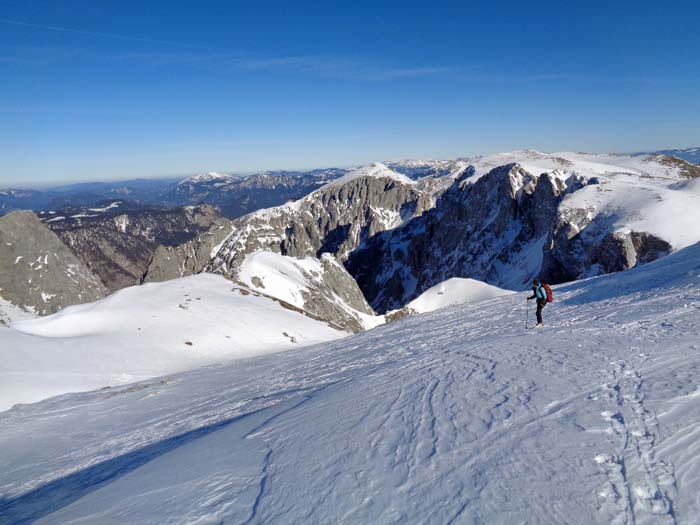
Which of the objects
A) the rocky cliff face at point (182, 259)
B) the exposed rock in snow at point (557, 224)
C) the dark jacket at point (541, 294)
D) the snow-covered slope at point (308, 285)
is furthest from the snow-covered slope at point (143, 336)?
the rocky cliff face at point (182, 259)

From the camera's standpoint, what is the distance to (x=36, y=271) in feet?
391

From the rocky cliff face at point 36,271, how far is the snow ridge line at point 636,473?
5469 inches

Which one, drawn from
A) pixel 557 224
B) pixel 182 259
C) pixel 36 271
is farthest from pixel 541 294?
pixel 182 259

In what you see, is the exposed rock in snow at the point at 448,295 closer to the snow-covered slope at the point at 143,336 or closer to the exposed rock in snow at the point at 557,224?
the exposed rock in snow at the point at 557,224

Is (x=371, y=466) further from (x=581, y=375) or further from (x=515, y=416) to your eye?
(x=581, y=375)

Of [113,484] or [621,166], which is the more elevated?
[621,166]

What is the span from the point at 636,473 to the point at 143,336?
1388 inches

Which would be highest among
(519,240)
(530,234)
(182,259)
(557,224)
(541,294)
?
(541,294)

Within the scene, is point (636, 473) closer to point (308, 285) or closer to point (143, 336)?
point (143, 336)

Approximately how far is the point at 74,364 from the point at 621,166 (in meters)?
173

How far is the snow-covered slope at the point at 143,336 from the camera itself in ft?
81.5

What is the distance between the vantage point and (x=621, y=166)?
146875 mm

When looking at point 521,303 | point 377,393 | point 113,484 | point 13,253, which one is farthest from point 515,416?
point 13,253

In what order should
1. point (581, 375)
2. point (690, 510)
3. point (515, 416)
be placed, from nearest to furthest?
point (690, 510) → point (515, 416) → point (581, 375)
